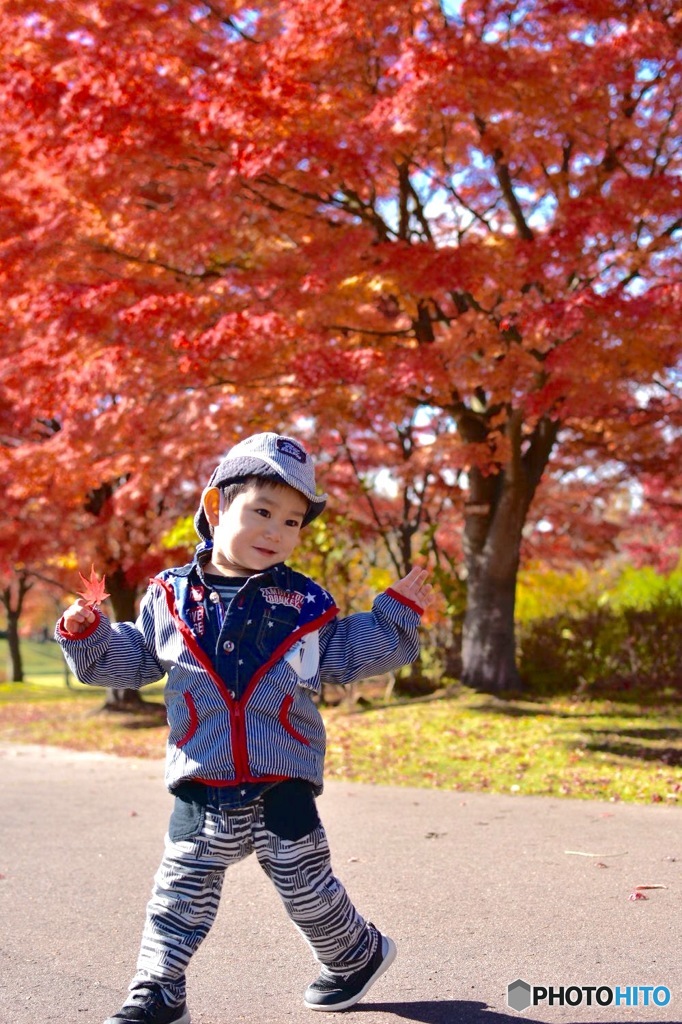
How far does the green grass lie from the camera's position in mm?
6844

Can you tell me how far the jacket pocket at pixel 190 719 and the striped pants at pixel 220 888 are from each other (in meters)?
0.20

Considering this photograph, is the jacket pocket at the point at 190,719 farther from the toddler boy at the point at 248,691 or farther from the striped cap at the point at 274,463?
the striped cap at the point at 274,463

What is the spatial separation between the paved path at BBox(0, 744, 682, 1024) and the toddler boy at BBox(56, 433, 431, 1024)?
27 centimetres

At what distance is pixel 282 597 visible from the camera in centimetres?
293

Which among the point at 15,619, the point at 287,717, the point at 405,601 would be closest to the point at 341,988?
the point at 287,717

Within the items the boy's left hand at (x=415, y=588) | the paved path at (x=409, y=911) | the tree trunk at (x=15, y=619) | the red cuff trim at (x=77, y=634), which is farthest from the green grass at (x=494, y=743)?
the tree trunk at (x=15, y=619)

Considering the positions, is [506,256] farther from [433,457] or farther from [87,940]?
[87,940]

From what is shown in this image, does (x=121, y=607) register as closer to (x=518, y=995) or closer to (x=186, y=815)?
(x=186, y=815)

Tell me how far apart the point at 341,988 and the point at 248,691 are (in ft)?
2.76

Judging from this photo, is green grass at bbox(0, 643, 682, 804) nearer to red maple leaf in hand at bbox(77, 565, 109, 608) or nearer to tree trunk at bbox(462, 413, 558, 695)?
tree trunk at bbox(462, 413, 558, 695)

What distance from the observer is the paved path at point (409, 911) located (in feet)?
9.52

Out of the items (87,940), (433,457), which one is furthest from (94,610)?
(433,457)

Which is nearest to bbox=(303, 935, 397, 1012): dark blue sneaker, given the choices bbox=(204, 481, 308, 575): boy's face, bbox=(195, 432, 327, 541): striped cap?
bbox=(204, 481, 308, 575): boy's face

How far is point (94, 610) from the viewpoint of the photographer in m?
2.95
